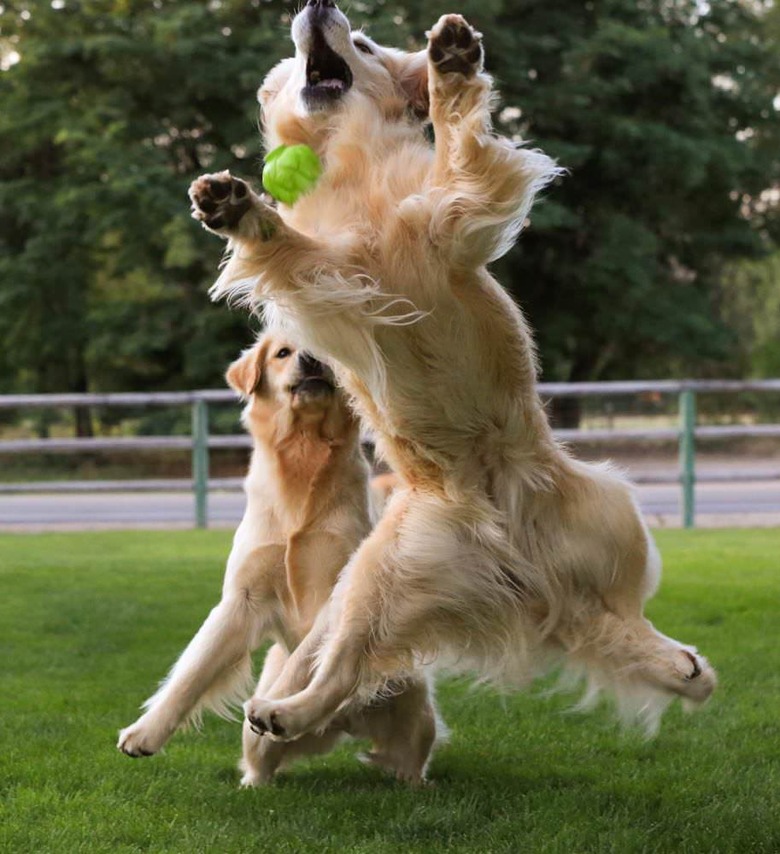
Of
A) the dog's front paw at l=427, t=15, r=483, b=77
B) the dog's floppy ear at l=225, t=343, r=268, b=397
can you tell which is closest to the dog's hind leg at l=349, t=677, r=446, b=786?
the dog's floppy ear at l=225, t=343, r=268, b=397

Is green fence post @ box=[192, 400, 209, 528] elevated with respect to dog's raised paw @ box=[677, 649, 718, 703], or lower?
lower

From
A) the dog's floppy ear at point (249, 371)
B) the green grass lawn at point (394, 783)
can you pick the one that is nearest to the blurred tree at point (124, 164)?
the green grass lawn at point (394, 783)

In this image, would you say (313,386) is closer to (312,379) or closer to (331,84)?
(312,379)

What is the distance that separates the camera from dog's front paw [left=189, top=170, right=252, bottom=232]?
12.0ft

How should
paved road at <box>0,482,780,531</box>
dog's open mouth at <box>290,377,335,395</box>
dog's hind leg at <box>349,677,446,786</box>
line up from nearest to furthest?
dog's hind leg at <box>349,677,446,786</box>
dog's open mouth at <box>290,377,335,395</box>
paved road at <box>0,482,780,531</box>

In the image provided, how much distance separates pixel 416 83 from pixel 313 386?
4.23 feet

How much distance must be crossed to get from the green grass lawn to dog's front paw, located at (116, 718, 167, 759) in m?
0.14

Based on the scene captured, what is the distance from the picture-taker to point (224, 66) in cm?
2178

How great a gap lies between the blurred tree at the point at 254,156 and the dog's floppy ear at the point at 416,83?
16.7 m

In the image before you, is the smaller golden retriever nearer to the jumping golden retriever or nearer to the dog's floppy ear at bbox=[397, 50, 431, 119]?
the jumping golden retriever

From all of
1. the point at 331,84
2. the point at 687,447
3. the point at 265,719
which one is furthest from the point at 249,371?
the point at 687,447

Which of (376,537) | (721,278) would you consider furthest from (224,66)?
(376,537)

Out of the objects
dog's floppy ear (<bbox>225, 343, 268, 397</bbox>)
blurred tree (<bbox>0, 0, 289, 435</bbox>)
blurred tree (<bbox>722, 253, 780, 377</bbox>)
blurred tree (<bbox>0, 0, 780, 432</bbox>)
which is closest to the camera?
dog's floppy ear (<bbox>225, 343, 268, 397</bbox>)

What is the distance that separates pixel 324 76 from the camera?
14.2ft
